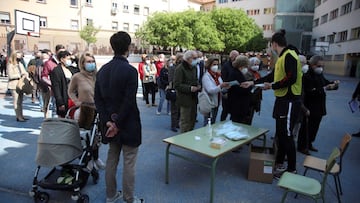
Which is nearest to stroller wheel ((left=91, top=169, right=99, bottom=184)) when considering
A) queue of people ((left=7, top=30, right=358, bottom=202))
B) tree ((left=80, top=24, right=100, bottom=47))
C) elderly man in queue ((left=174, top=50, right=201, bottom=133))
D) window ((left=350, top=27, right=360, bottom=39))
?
queue of people ((left=7, top=30, right=358, bottom=202))

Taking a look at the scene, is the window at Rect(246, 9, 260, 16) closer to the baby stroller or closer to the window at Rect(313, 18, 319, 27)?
the window at Rect(313, 18, 319, 27)

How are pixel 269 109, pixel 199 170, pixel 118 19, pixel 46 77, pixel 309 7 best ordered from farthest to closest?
pixel 309 7 → pixel 118 19 → pixel 269 109 → pixel 46 77 → pixel 199 170

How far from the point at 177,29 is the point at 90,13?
39.4 feet

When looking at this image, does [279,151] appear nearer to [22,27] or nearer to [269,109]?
[269,109]

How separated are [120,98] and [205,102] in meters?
2.40

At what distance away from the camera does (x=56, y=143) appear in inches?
112

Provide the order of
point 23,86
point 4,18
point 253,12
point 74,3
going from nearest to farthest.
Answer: point 23,86, point 4,18, point 74,3, point 253,12

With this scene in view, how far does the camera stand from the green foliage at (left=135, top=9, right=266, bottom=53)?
31594mm

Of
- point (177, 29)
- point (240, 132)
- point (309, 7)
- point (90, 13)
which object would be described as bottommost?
point (240, 132)

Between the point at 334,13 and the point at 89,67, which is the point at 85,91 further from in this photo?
the point at 334,13

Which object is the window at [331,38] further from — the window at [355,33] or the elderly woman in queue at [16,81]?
the elderly woman in queue at [16,81]

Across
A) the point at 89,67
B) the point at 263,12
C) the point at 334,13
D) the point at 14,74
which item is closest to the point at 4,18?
the point at 14,74

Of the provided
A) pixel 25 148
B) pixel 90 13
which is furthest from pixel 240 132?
pixel 90 13

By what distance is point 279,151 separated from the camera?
4043mm
